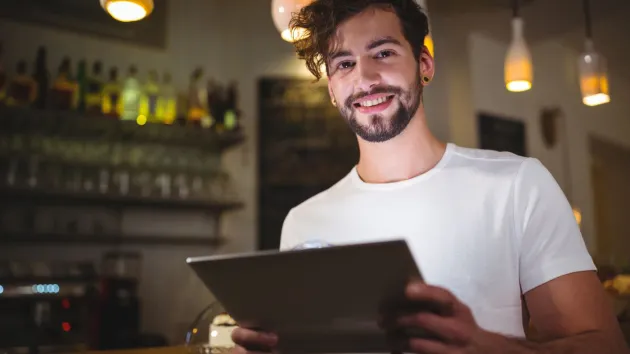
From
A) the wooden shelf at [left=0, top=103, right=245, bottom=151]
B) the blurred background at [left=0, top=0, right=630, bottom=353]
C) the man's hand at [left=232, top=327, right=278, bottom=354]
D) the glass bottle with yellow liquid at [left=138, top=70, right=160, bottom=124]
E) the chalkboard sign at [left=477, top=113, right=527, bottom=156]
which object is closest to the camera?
the man's hand at [left=232, top=327, right=278, bottom=354]

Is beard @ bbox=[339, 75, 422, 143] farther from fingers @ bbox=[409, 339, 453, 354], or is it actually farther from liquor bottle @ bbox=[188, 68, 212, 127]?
liquor bottle @ bbox=[188, 68, 212, 127]

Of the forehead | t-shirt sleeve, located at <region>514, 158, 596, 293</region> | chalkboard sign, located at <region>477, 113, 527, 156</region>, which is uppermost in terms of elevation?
chalkboard sign, located at <region>477, 113, 527, 156</region>

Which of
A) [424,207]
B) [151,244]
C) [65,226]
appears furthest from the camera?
[151,244]

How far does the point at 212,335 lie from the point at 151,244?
7.50 ft

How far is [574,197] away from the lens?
4.61m

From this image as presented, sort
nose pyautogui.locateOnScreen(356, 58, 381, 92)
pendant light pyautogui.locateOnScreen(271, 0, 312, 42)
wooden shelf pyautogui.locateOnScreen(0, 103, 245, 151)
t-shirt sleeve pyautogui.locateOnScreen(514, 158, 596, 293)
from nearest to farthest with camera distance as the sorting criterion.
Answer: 1. t-shirt sleeve pyautogui.locateOnScreen(514, 158, 596, 293)
2. nose pyautogui.locateOnScreen(356, 58, 381, 92)
3. pendant light pyautogui.locateOnScreen(271, 0, 312, 42)
4. wooden shelf pyautogui.locateOnScreen(0, 103, 245, 151)

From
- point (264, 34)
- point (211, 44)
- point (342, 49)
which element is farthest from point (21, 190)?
point (342, 49)

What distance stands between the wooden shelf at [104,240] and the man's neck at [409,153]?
2.39 m

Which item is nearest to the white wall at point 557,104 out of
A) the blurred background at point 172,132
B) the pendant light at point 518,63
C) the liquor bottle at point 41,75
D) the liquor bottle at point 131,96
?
the blurred background at point 172,132

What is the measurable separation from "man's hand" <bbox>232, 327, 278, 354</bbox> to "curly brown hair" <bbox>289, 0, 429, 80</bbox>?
2.24 ft

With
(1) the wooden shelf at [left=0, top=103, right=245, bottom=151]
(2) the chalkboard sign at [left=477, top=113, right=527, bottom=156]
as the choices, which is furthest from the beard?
(2) the chalkboard sign at [left=477, top=113, right=527, bottom=156]

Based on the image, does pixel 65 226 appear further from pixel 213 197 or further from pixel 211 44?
pixel 211 44

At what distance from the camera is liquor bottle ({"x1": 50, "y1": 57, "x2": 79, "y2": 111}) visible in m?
3.00

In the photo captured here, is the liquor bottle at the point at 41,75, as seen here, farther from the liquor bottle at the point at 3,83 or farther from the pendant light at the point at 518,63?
the pendant light at the point at 518,63
